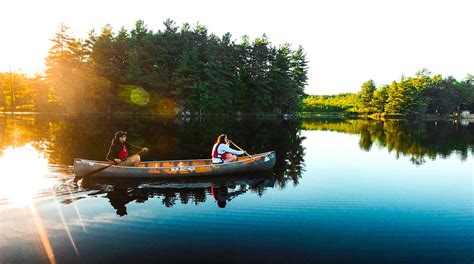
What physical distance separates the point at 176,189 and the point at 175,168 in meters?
1.26

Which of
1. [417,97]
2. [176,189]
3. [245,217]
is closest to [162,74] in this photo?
[176,189]

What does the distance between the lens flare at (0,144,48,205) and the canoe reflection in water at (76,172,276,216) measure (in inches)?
60.7

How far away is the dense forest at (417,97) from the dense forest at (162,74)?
107 ft

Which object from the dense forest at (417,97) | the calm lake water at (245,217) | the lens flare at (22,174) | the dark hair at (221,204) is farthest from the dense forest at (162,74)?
the dark hair at (221,204)

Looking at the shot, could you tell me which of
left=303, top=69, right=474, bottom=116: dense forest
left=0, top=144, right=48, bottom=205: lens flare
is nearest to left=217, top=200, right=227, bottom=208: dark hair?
left=0, top=144, right=48, bottom=205: lens flare

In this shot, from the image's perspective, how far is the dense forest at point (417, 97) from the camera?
77438 mm

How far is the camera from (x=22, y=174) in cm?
1190

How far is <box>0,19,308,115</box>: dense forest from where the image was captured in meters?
49.0

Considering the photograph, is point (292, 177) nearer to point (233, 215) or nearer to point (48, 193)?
point (233, 215)

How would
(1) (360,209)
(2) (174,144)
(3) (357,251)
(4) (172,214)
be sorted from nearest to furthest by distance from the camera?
(3) (357,251) → (4) (172,214) → (1) (360,209) → (2) (174,144)

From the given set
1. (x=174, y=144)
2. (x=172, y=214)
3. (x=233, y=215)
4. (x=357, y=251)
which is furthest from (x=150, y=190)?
(x=174, y=144)

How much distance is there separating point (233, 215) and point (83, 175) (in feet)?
20.7

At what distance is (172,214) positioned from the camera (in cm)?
818

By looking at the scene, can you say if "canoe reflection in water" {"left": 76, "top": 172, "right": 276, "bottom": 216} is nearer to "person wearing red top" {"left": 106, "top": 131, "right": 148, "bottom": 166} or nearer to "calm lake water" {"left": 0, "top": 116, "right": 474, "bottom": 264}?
"calm lake water" {"left": 0, "top": 116, "right": 474, "bottom": 264}
